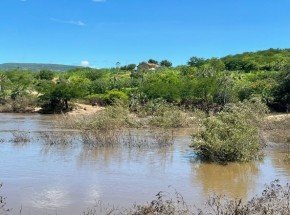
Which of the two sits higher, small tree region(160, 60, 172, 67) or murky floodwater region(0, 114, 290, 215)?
small tree region(160, 60, 172, 67)

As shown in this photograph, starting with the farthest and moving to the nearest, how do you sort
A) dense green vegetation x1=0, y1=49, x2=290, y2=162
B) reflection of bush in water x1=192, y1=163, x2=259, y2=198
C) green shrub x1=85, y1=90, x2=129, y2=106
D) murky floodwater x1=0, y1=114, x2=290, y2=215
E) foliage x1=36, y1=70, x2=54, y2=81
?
foliage x1=36, y1=70, x2=54, y2=81 < green shrub x1=85, y1=90, x2=129, y2=106 < dense green vegetation x1=0, y1=49, x2=290, y2=162 < reflection of bush in water x1=192, y1=163, x2=259, y2=198 < murky floodwater x1=0, y1=114, x2=290, y2=215

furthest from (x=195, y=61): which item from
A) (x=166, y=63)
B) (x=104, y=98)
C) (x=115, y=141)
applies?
(x=115, y=141)

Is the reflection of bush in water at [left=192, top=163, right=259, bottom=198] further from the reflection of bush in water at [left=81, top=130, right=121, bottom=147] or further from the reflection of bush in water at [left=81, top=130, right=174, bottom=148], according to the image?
the reflection of bush in water at [left=81, top=130, right=121, bottom=147]

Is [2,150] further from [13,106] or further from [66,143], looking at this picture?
[13,106]

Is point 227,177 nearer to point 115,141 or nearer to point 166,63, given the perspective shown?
point 115,141

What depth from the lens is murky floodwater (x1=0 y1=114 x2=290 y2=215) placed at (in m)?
13.3

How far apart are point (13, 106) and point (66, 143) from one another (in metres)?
45.1

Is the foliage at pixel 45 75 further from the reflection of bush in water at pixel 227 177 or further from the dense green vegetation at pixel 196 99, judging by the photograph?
the reflection of bush in water at pixel 227 177

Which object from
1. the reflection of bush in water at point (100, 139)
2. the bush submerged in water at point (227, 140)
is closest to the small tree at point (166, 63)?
the reflection of bush in water at point (100, 139)

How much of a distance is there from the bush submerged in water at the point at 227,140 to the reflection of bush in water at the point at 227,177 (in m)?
0.47

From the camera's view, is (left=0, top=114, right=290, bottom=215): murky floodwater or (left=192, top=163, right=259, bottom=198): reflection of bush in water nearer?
(left=0, top=114, right=290, bottom=215): murky floodwater

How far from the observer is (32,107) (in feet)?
226

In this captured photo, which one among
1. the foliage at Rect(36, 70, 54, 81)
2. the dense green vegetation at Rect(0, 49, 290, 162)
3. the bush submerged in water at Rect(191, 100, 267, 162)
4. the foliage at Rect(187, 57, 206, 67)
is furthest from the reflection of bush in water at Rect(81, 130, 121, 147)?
Answer: the foliage at Rect(187, 57, 206, 67)

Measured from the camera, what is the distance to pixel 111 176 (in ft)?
55.5
